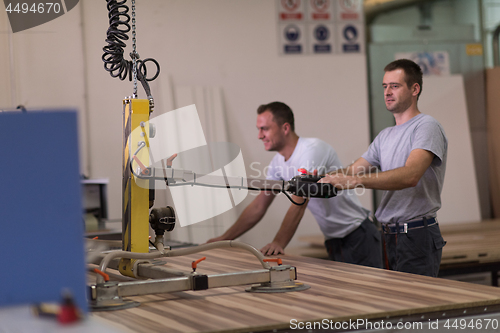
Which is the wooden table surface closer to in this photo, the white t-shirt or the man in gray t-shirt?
the man in gray t-shirt

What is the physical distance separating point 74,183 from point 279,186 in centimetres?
109

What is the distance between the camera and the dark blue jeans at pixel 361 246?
2891 mm

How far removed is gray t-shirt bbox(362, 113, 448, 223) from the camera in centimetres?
216

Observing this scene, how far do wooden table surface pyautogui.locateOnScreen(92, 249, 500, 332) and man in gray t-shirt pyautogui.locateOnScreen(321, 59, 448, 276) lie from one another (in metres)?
0.49

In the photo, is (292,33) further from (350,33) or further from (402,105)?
(402,105)

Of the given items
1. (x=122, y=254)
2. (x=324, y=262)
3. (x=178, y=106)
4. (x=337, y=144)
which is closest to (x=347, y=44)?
(x=337, y=144)

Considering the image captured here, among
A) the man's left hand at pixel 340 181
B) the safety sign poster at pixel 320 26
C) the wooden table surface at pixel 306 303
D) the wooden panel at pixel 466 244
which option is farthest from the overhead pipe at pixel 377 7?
the wooden table surface at pixel 306 303

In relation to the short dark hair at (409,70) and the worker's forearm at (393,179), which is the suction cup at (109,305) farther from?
the short dark hair at (409,70)

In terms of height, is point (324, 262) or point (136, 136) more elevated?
point (136, 136)

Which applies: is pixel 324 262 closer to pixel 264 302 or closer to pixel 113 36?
pixel 264 302

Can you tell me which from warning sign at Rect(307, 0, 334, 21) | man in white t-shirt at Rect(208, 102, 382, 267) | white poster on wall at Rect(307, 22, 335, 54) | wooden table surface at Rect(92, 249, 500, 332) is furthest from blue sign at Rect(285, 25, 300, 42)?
wooden table surface at Rect(92, 249, 500, 332)

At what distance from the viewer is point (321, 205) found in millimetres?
2898

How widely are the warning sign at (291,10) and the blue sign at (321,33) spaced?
20cm

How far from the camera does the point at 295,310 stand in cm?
131
